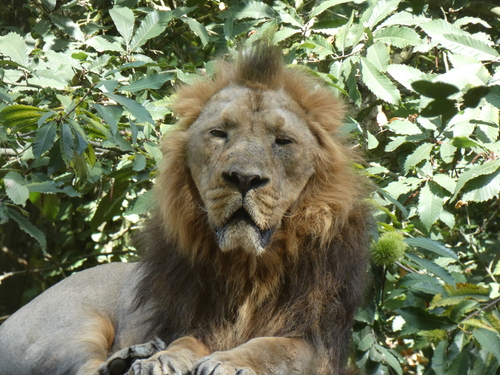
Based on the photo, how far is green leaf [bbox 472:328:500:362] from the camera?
3434 millimetres

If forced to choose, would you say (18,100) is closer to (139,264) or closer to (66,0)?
(139,264)

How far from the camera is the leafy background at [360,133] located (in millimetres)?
3926

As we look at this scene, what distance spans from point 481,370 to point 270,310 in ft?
3.63

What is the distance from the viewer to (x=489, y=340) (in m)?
3.48

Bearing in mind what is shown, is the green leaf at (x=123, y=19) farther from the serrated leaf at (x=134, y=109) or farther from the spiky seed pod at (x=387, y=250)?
the spiky seed pod at (x=387, y=250)

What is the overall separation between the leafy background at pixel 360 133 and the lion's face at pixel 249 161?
43cm

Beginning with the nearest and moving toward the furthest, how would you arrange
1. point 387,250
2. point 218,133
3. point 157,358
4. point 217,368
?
1. point 217,368
2. point 157,358
3. point 218,133
4. point 387,250

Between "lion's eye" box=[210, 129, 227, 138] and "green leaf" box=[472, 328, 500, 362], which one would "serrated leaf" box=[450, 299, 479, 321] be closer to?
"green leaf" box=[472, 328, 500, 362]

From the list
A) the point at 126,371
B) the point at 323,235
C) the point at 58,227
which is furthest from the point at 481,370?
the point at 58,227

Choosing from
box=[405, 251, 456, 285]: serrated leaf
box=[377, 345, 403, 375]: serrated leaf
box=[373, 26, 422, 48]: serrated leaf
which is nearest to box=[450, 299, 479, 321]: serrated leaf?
box=[405, 251, 456, 285]: serrated leaf

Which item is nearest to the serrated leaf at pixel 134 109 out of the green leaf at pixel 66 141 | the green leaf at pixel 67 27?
the green leaf at pixel 66 141

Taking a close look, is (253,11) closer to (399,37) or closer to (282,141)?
(399,37)

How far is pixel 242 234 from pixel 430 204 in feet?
4.95

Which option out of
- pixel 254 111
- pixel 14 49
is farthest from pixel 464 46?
pixel 14 49
